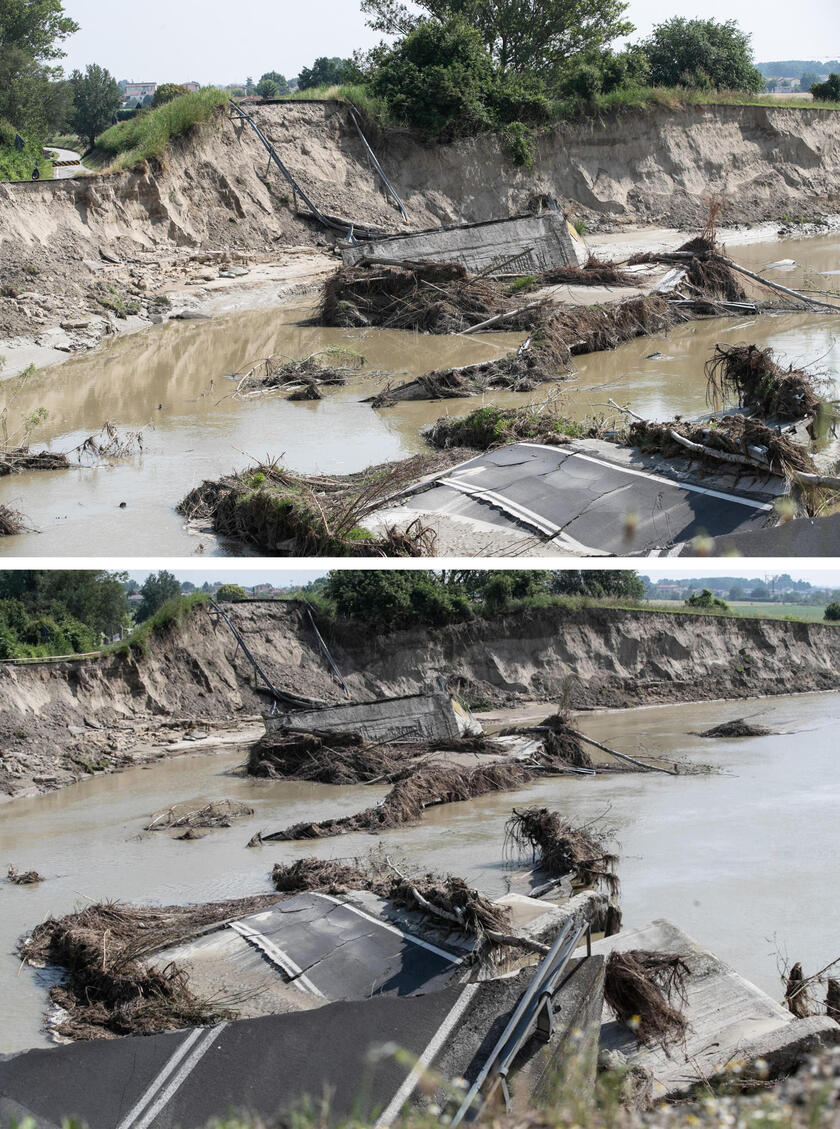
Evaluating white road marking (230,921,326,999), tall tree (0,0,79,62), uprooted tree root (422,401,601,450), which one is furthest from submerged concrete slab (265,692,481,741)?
tall tree (0,0,79,62)

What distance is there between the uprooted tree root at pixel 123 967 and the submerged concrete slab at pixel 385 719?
786 centimetres

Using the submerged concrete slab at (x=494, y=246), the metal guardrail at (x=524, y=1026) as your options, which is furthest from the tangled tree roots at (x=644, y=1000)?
the submerged concrete slab at (x=494, y=246)

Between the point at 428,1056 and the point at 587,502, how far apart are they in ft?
18.2

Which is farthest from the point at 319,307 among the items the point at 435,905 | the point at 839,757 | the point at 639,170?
the point at 639,170

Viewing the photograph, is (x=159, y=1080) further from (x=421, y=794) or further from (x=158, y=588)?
(x=158, y=588)

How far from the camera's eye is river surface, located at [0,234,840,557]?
11.5m

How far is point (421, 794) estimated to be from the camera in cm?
1391

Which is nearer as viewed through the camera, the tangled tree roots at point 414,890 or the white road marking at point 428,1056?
the white road marking at point 428,1056

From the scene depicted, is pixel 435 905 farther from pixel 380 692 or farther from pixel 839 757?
pixel 380 692

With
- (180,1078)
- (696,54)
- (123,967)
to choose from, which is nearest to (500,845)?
(123,967)

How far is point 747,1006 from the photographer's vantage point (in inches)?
248

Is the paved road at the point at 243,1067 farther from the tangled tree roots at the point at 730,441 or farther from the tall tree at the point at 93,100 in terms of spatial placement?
the tall tree at the point at 93,100

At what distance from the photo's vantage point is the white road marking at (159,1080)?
504cm

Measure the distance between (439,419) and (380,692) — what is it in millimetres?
12714
